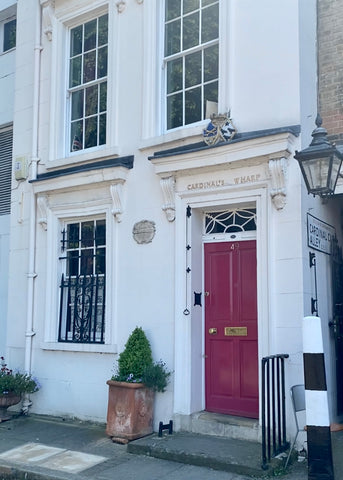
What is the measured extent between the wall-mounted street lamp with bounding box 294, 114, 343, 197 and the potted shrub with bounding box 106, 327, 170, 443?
319cm

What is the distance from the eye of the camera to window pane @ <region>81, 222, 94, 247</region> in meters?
8.79

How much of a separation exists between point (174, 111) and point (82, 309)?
3.18 meters

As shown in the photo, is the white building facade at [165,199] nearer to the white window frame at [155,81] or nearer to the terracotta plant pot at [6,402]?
the white window frame at [155,81]

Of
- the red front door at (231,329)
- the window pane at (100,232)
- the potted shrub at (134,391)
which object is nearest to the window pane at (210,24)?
the red front door at (231,329)

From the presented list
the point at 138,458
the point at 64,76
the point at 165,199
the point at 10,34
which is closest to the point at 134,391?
the point at 138,458

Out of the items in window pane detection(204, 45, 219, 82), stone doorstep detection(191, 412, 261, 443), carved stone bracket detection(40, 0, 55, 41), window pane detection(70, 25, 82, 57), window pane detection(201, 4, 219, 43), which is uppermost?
carved stone bracket detection(40, 0, 55, 41)

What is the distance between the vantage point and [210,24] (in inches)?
311

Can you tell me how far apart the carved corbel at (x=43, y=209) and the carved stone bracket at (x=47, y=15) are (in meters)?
2.69

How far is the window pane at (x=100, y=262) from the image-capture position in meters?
8.56

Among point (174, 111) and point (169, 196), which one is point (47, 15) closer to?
point (174, 111)

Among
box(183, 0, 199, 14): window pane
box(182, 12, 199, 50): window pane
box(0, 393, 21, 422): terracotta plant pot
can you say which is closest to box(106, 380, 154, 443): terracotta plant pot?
box(0, 393, 21, 422): terracotta plant pot

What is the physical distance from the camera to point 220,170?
23.8 ft

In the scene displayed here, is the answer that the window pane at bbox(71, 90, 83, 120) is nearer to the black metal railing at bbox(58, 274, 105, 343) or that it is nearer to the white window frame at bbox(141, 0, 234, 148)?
the white window frame at bbox(141, 0, 234, 148)

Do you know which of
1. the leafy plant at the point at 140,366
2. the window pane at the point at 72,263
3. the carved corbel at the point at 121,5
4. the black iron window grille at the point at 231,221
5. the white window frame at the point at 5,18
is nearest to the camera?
the leafy plant at the point at 140,366
